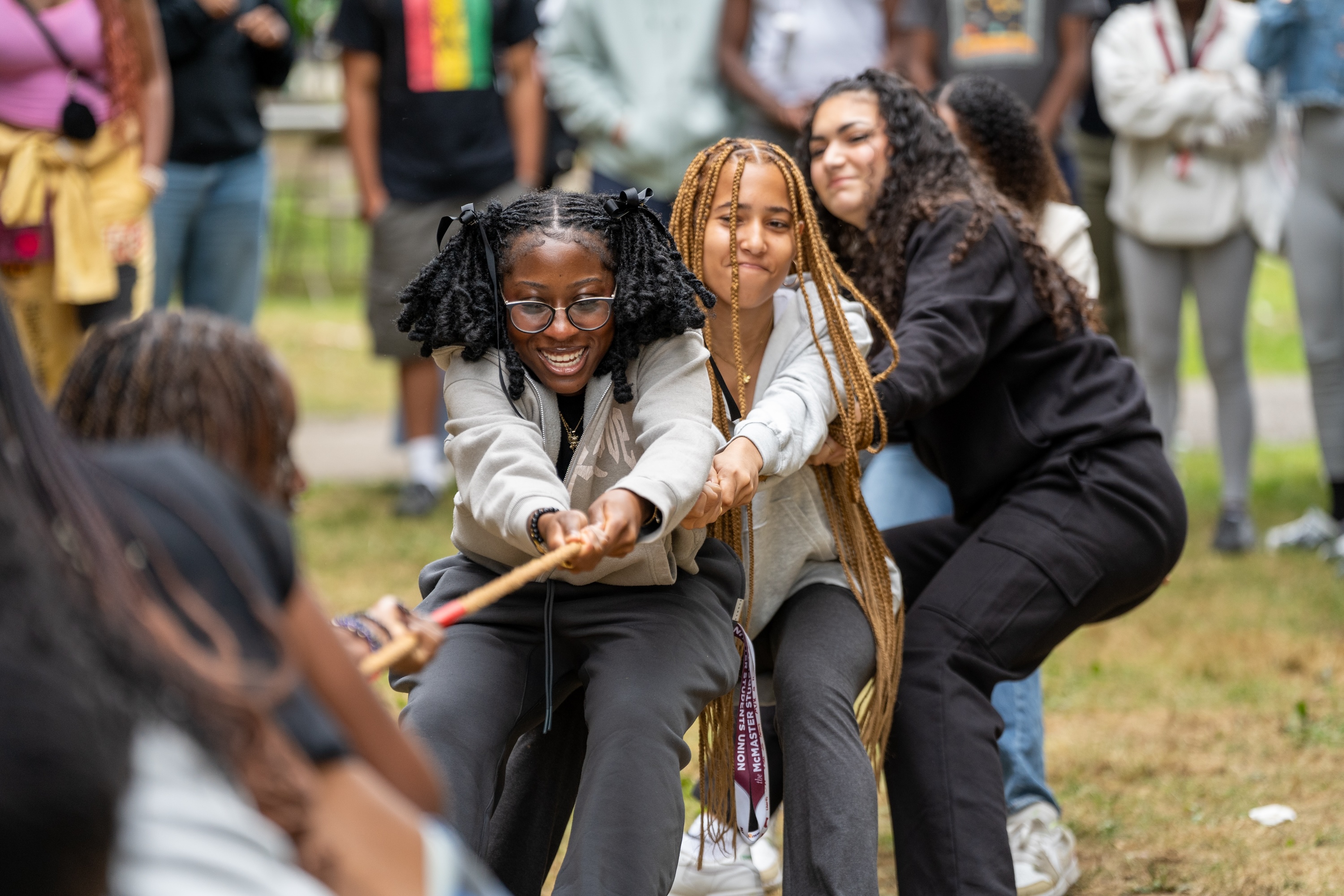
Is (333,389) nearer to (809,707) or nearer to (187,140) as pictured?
(187,140)

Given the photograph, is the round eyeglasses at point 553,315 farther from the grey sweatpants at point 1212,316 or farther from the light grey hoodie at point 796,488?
the grey sweatpants at point 1212,316

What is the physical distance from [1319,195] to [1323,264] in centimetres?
26

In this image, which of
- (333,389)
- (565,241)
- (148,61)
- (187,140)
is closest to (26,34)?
(148,61)

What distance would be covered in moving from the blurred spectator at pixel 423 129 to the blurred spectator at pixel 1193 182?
244 centimetres

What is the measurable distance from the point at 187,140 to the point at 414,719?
14.4 feet

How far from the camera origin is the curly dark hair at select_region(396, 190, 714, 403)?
2941mm

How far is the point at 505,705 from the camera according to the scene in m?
2.83

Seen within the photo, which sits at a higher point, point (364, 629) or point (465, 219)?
point (465, 219)

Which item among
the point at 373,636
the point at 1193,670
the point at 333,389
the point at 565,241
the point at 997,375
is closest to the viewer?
the point at 373,636

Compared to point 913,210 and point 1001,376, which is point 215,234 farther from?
point 1001,376

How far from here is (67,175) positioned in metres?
5.29

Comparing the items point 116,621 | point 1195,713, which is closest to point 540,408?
point 116,621

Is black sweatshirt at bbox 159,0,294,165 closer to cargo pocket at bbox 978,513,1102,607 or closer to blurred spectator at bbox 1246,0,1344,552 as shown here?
blurred spectator at bbox 1246,0,1344,552

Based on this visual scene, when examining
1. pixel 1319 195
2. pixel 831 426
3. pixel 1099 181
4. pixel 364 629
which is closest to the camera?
pixel 364 629
